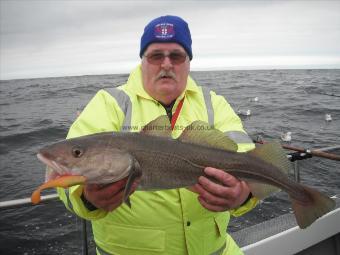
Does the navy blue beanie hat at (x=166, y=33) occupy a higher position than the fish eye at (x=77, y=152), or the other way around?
the navy blue beanie hat at (x=166, y=33)

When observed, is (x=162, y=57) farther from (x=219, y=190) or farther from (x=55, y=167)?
(x=55, y=167)

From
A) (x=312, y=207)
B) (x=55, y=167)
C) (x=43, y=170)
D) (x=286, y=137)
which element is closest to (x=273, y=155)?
(x=312, y=207)

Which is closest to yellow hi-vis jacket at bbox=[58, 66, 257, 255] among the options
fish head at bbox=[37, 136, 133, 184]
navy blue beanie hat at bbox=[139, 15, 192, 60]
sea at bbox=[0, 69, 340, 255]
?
fish head at bbox=[37, 136, 133, 184]

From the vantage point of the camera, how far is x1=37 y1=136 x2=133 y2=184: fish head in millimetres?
2518

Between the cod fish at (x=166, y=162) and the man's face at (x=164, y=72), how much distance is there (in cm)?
81

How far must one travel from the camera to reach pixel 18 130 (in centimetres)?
2303

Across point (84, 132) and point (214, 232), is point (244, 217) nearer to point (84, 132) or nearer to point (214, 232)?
point (214, 232)

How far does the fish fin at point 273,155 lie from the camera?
305 centimetres

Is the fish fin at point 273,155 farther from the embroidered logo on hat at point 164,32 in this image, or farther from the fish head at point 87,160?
the embroidered logo on hat at point 164,32

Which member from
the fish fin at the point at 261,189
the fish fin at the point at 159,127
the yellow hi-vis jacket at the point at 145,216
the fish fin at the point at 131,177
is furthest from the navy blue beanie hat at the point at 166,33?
the fish fin at the point at 261,189

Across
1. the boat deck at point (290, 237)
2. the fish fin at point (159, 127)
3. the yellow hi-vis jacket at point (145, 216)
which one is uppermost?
the fish fin at point (159, 127)

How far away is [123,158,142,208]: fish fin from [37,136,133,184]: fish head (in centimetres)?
3

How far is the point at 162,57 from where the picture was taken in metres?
3.70

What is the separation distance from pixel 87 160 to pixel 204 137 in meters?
0.99
